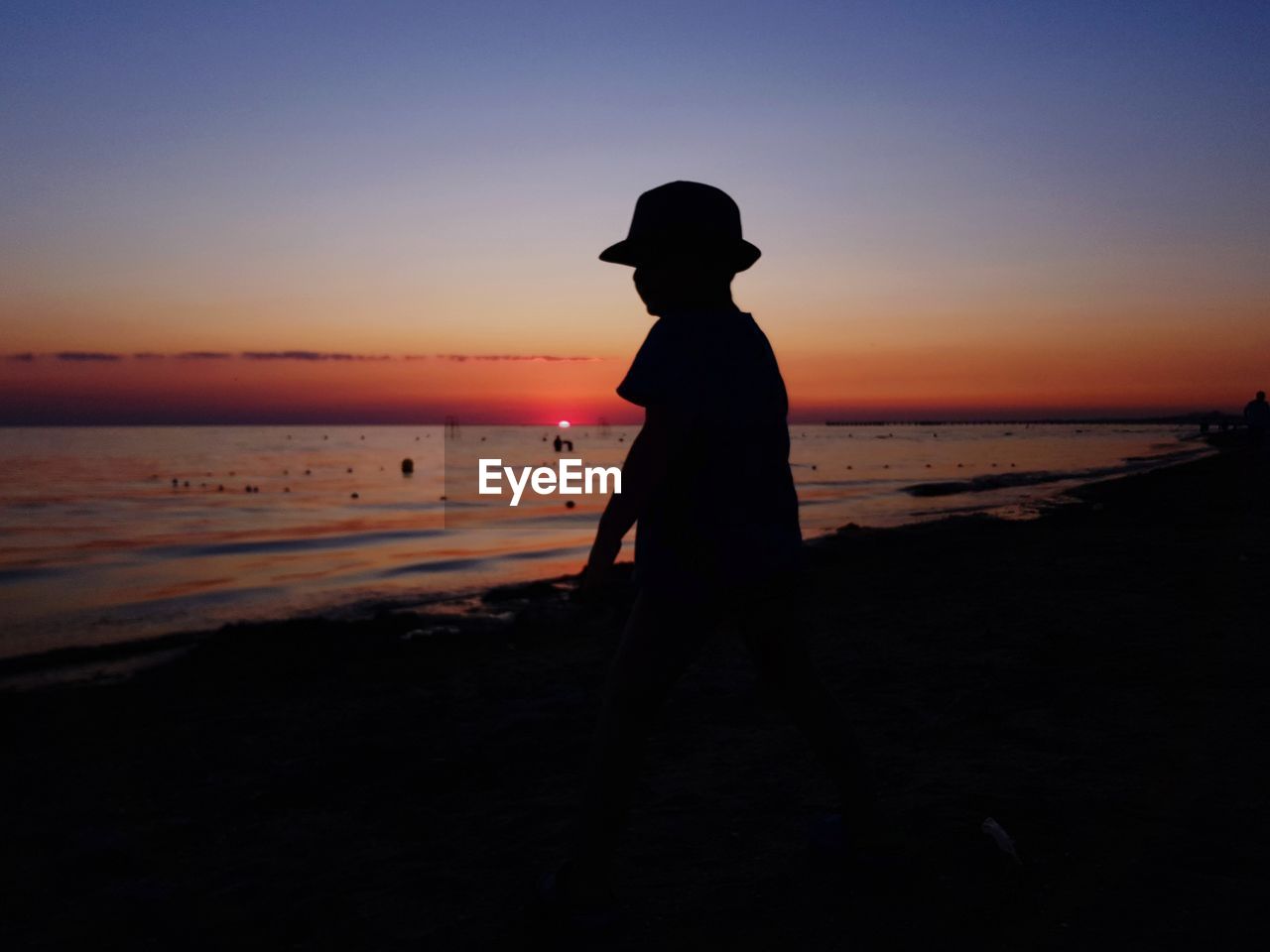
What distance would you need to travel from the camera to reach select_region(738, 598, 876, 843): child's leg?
2889 millimetres

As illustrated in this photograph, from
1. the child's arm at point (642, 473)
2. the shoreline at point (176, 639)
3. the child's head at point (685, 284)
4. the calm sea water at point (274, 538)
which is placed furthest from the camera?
the calm sea water at point (274, 538)

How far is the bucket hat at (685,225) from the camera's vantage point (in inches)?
109

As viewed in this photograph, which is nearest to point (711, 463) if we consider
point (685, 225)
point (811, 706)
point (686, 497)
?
point (686, 497)

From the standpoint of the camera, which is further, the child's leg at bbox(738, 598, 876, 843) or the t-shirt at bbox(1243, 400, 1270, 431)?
the t-shirt at bbox(1243, 400, 1270, 431)

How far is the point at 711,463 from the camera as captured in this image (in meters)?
2.67

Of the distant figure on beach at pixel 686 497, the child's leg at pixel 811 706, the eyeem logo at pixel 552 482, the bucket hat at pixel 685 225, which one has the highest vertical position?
the bucket hat at pixel 685 225

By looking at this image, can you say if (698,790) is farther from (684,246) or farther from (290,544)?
(290,544)

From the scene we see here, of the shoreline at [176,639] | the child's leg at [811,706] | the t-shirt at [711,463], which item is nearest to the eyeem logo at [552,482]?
the shoreline at [176,639]

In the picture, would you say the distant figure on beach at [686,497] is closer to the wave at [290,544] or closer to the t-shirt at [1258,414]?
the wave at [290,544]

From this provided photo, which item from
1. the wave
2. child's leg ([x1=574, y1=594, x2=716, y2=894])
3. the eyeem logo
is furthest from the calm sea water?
child's leg ([x1=574, y1=594, x2=716, y2=894])

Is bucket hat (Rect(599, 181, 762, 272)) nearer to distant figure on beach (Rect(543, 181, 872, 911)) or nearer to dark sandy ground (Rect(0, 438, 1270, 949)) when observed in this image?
distant figure on beach (Rect(543, 181, 872, 911))

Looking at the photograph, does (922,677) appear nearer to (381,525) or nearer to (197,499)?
(381,525)

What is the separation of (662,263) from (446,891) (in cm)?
234

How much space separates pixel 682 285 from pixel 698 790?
2432 millimetres
